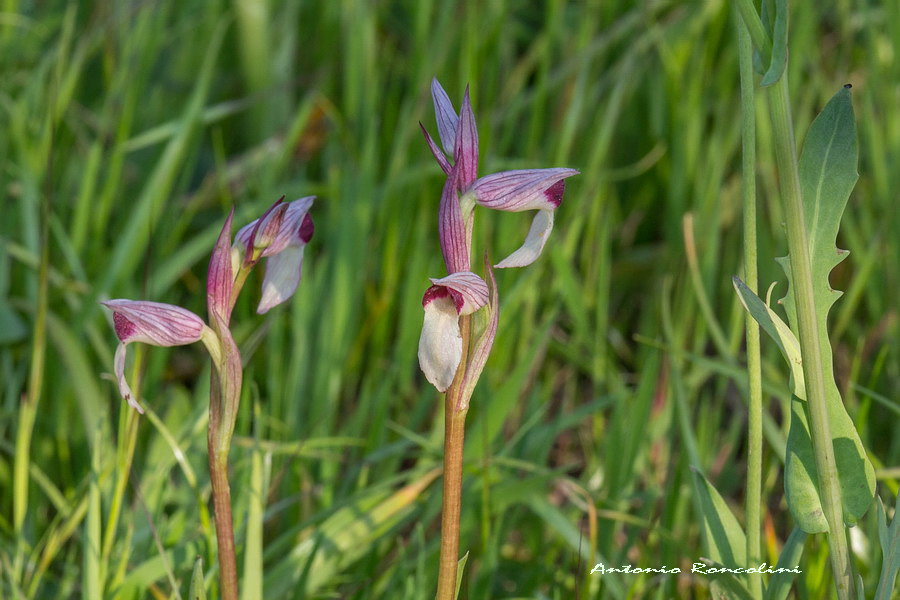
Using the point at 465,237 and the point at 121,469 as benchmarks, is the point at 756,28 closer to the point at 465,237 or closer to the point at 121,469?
the point at 465,237

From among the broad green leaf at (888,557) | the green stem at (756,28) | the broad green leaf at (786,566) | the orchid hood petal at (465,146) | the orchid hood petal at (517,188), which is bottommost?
the broad green leaf at (786,566)

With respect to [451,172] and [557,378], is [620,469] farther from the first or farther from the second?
[451,172]

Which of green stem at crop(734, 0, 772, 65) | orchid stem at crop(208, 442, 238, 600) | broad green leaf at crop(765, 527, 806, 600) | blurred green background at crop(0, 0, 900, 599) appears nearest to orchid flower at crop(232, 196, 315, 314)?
orchid stem at crop(208, 442, 238, 600)

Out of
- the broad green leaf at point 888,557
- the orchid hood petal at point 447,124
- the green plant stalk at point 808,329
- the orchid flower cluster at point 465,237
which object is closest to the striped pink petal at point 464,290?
the orchid flower cluster at point 465,237

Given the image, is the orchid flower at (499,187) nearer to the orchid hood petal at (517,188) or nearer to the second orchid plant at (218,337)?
the orchid hood petal at (517,188)

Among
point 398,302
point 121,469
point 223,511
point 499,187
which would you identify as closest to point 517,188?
point 499,187

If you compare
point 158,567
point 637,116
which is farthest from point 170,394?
point 637,116

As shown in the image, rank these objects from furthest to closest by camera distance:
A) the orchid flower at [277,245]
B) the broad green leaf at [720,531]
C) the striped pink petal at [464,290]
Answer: the broad green leaf at [720,531] → the orchid flower at [277,245] → the striped pink petal at [464,290]
